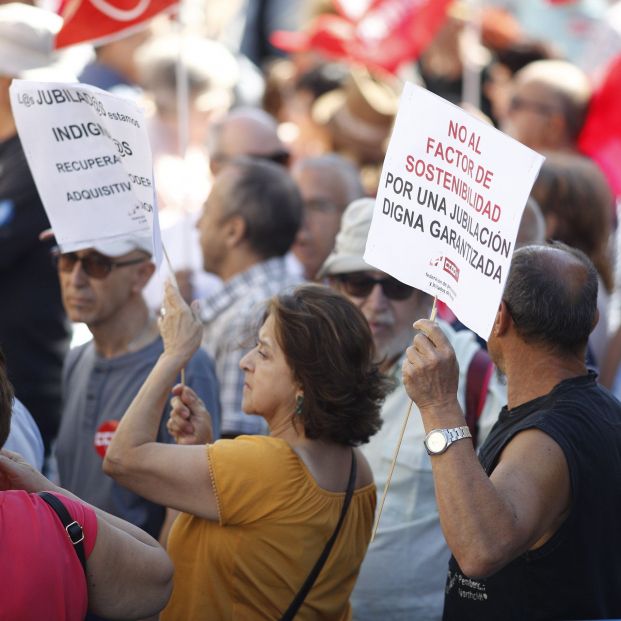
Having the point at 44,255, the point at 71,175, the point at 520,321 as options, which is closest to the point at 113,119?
the point at 71,175

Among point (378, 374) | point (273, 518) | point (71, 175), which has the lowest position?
point (273, 518)

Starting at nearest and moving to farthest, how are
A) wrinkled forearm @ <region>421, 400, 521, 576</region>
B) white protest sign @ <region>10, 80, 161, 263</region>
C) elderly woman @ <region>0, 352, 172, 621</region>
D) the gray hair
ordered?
elderly woman @ <region>0, 352, 172, 621</region>
wrinkled forearm @ <region>421, 400, 521, 576</region>
the gray hair
white protest sign @ <region>10, 80, 161, 263</region>

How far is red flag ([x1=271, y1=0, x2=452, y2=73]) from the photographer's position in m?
7.83

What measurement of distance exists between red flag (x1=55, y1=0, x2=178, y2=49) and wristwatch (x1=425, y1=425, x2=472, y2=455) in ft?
8.32

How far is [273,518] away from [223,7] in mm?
6401

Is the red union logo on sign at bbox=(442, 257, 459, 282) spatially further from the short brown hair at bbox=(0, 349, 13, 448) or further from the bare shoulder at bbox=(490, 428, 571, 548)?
the short brown hair at bbox=(0, 349, 13, 448)

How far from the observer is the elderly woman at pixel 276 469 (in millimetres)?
3164

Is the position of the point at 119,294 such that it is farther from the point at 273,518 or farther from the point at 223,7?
the point at 223,7

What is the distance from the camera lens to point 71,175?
3570 mm

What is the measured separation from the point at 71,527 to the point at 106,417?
1535mm

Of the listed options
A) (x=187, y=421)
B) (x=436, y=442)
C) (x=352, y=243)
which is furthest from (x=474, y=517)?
(x=352, y=243)

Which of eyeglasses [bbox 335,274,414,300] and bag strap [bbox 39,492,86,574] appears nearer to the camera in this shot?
bag strap [bbox 39,492,86,574]

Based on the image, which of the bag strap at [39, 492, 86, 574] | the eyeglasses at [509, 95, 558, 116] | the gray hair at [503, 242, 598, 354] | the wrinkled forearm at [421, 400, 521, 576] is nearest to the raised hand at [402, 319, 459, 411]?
the wrinkled forearm at [421, 400, 521, 576]

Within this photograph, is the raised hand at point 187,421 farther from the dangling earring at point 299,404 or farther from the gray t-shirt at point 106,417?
the dangling earring at point 299,404
